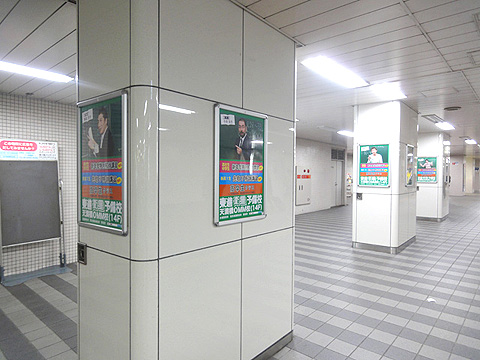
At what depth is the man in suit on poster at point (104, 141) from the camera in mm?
1998

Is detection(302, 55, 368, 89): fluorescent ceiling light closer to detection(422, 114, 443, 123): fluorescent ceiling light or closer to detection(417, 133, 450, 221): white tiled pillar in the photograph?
detection(422, 114, 443, 123): fluorescent ceiling light

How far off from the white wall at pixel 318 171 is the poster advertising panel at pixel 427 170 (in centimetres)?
396

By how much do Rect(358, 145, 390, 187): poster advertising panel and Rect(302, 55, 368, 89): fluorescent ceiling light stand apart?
187cm

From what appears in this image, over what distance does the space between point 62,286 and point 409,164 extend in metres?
7.13

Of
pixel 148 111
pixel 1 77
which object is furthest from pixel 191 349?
pixel 1 77

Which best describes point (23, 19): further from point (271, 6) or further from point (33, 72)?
point (271, 6)

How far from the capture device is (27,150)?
17.0ft

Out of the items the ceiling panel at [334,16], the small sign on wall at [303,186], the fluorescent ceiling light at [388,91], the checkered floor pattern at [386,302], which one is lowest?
the checkered floor pattern at [386,302]

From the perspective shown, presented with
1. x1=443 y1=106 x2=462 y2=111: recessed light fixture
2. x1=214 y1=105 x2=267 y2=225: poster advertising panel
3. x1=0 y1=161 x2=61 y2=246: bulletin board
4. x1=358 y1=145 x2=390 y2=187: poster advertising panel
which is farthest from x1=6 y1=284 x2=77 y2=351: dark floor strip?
x1=443 y1=106 x2=462 y2=111: recessed light fixture

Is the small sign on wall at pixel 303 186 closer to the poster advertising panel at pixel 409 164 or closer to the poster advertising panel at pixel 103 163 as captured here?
→ the poster advertising panel at pixel 409 164

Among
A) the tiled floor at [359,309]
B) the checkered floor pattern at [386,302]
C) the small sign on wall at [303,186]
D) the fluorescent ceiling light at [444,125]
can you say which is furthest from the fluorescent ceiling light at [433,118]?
the small sign on wall at [303,186]

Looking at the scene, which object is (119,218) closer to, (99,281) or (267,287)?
(99,281)

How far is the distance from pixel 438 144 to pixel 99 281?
11531mm

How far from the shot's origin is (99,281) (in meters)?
2.13
